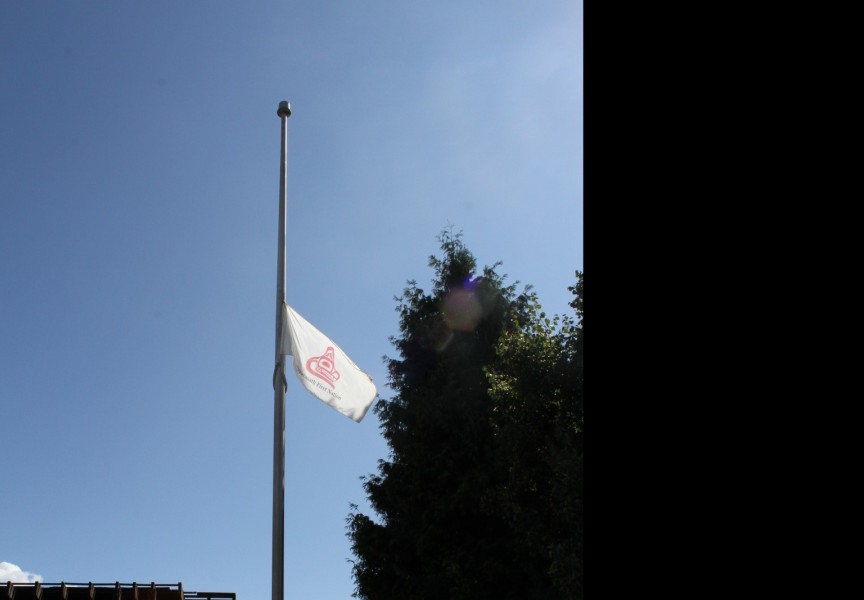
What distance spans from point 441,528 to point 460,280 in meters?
7.67

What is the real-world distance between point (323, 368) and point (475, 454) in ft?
39.1

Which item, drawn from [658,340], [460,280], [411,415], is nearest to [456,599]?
[411,415]

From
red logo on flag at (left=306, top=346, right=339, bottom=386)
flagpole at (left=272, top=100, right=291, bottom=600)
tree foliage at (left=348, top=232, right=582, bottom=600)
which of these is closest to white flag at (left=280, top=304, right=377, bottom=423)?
red logo on flag at (left=306, top=346, right=339, bottom=386)

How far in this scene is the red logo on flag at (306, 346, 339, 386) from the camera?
34.1 feet

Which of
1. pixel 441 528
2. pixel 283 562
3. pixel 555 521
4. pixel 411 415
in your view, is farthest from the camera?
pixel 411 415

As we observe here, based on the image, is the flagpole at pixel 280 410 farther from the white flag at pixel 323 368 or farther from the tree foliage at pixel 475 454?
the tree foliage at pixel 475 454

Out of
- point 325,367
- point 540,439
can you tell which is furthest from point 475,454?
point 325,367

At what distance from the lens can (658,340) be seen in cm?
230

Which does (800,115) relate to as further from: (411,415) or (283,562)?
(411,415)

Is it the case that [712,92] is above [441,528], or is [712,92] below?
below

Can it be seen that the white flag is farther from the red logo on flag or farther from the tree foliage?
the tree foliage

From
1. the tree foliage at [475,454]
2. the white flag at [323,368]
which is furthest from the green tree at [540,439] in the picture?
the white flag at [323,368]

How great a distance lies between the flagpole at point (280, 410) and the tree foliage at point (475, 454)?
790cm

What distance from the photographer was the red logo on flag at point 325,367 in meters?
10.4
